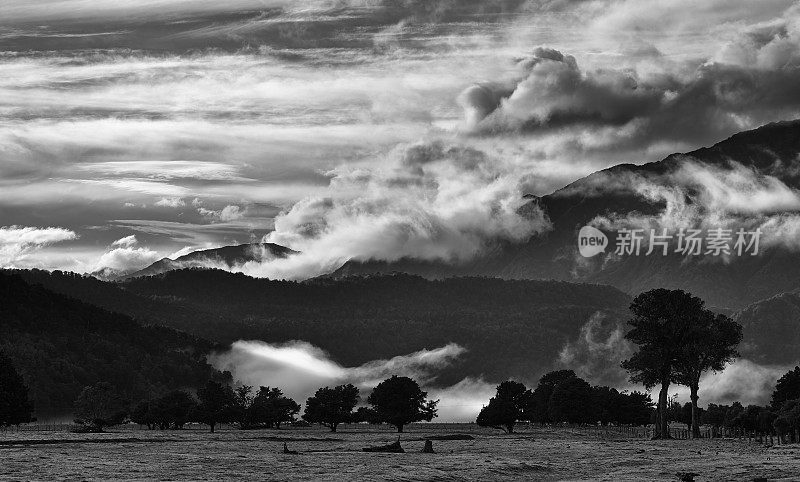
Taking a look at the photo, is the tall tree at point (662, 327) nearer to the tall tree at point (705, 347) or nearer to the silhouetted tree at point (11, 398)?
the tall tree at point (705, 347)

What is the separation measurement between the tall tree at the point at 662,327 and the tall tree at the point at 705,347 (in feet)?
2.89

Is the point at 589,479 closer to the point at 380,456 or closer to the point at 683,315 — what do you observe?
the point at 380,456

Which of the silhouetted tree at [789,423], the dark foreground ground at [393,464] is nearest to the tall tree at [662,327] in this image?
the silhouetted tree at [789,423]

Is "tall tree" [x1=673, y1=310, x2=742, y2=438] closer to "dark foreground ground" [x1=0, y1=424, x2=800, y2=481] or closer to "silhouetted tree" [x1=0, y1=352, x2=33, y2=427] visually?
"dark foreground ground" [x1=0, y1=424, x2=800, y2=481]

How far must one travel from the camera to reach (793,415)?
147m

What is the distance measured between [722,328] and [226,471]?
96528mm

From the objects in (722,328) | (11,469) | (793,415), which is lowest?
(11,469)

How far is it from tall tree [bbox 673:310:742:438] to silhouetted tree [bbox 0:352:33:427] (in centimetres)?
9644

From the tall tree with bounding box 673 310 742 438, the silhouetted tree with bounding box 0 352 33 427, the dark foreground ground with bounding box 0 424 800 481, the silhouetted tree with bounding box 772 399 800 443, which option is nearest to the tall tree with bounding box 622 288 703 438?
the tall tree with bounding box 673 310 742 438

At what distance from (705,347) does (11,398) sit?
101 metres

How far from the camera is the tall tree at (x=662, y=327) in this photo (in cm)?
15962

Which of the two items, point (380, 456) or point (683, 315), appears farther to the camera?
point (683, 315)

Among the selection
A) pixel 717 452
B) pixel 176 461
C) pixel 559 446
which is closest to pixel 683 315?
pixel 559 446

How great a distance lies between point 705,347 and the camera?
542ft
